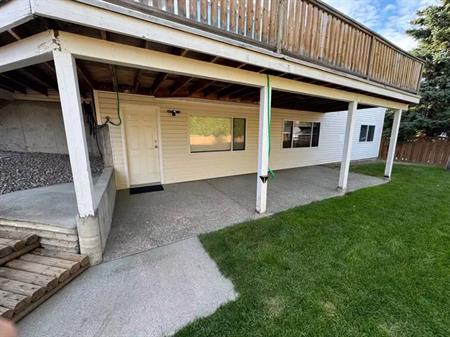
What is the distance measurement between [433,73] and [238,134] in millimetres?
11821

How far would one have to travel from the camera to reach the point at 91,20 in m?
1.74

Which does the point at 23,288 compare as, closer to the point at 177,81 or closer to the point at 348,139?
the point at 177,81

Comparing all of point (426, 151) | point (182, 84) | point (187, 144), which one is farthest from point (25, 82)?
point (426, 151)

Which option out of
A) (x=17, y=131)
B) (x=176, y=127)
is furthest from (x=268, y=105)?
(x=17, y=131)

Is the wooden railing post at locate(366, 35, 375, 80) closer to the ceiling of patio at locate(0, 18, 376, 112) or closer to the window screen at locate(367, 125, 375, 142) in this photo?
the ceiling of patio at locate(0, 18, 376, 112)

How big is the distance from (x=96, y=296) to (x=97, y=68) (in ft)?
11.1

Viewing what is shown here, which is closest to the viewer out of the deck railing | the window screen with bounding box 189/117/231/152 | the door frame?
the deck railing

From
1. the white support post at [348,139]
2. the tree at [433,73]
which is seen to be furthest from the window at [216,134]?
the tree at [433,73]

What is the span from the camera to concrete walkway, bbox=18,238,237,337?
1613 mm

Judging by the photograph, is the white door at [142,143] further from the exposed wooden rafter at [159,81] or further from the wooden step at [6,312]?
the wooden step at [6,312]

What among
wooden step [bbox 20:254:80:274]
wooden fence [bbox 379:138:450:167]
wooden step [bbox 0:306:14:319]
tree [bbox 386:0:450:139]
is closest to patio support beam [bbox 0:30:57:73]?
wooden step [bbox 20:254:80:274]

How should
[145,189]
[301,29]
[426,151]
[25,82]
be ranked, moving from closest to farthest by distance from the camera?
[301,29], [25,82], [145,189], [426,151]

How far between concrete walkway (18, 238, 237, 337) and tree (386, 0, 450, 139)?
13.4 metres

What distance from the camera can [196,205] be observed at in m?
4.18
